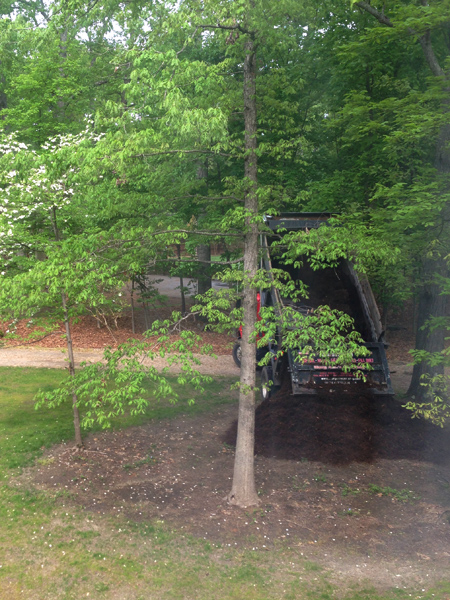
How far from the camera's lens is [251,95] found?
805 cm

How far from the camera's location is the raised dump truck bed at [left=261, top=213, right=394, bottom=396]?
1045 centimetres

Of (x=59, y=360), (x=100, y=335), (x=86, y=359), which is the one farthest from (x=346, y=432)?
(x=100, y=335)

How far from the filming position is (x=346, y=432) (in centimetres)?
983

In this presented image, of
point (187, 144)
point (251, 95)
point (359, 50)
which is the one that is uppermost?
point (359, 50)

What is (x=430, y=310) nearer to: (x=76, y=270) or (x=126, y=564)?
(x=76, y=270)

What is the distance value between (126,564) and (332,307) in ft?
23.3

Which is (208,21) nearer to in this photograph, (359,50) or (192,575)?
(359,50)

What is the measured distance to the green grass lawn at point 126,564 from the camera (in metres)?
5.95

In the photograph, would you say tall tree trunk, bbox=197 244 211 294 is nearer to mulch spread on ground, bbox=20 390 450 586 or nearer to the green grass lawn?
mulch spread on ground, bbox=20 390 450 586

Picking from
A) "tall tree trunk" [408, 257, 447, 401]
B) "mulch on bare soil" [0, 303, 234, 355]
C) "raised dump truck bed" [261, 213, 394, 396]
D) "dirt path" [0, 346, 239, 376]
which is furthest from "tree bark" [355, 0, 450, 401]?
"mulch on bare soil" [0, 303, 234, 355]

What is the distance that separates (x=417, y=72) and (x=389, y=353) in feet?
30.0

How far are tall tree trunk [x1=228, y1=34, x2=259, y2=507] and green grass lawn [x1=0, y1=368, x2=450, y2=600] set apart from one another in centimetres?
123

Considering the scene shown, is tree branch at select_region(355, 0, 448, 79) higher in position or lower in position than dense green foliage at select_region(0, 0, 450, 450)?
higher

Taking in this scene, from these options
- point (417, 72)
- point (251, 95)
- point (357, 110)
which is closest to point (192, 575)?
point (251, 95)
